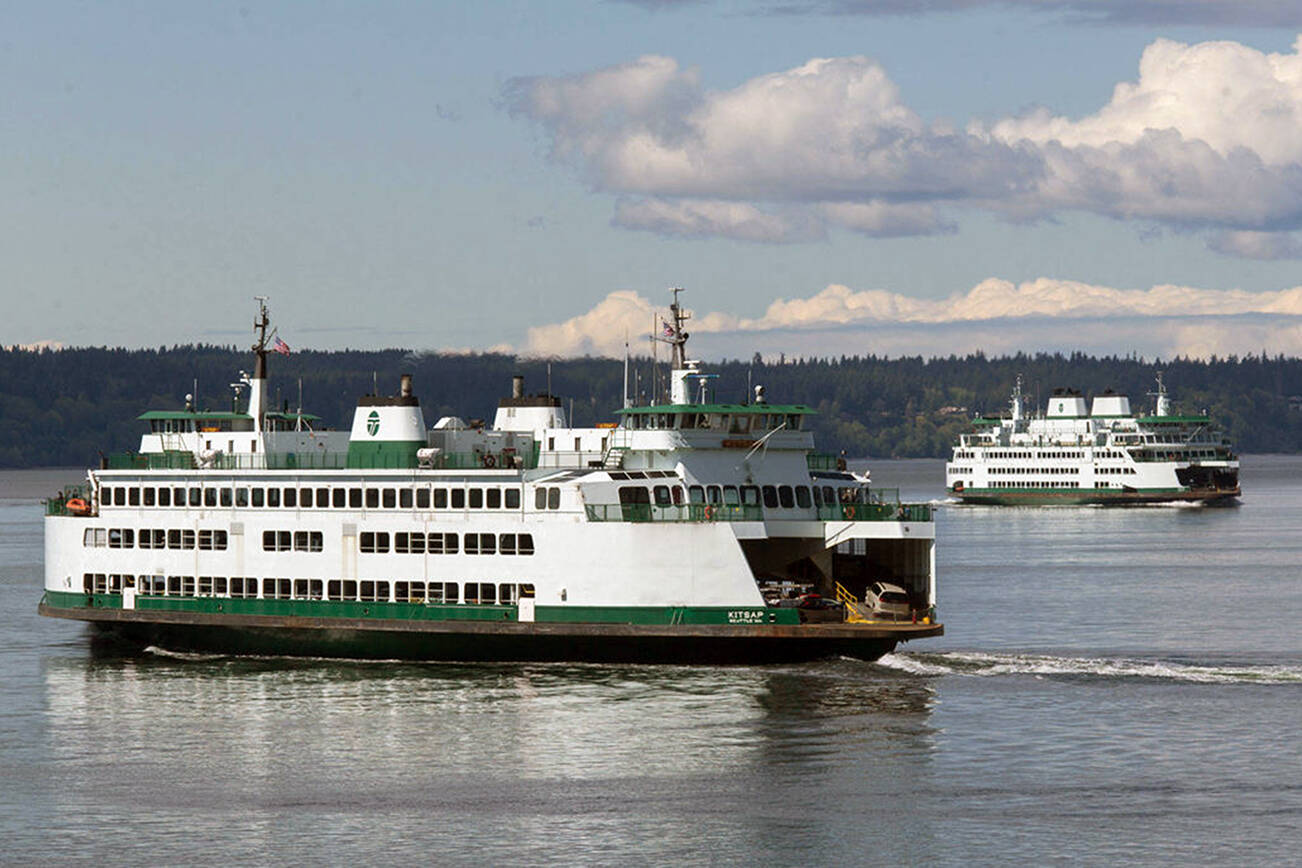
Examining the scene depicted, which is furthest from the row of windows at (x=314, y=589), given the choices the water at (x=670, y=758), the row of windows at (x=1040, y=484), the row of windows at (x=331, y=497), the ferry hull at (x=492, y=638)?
the row of windows at (x=1040, y=484)

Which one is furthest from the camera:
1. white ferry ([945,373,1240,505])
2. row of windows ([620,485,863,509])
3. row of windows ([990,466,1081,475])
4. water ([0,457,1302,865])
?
row of windows ([990,466,1081,475])

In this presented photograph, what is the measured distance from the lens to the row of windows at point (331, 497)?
178 feet

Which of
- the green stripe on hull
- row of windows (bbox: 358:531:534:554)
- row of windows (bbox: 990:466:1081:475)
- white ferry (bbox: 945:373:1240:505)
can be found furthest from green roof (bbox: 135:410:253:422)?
row of windows (bbox: 990:466:1081:475)

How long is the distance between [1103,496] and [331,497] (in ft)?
424

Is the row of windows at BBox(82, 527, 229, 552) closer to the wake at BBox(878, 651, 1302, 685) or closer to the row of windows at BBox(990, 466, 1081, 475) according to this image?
the wake at BBox(878, 651, 1302, 685)

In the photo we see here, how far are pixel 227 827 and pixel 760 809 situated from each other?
10689 mm

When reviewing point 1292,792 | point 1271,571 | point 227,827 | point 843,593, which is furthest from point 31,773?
point 1271,571

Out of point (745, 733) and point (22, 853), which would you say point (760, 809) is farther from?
point (22, 853)

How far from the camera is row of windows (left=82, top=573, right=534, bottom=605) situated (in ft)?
178

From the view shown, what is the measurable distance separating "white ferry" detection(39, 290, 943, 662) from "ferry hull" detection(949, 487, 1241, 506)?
11954cm

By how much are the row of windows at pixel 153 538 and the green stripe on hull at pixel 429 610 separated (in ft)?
5.40

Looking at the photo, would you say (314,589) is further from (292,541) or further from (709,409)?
(709,409)

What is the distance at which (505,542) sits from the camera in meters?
54.0

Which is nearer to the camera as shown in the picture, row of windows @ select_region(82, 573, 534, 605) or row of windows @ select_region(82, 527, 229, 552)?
row of windows @ select_region(82, 573, 534, 605)
